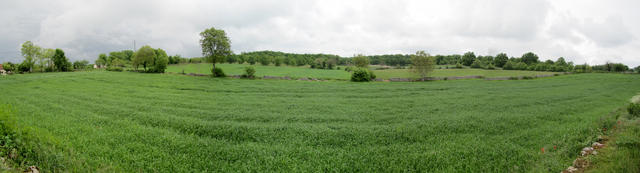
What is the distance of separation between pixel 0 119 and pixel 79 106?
6.85 metres

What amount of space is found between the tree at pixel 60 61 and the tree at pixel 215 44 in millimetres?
37631

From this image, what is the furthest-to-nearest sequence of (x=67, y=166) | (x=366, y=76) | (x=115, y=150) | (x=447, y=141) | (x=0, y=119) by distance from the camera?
(x=366, y=76)
(x=447, y=141)
(x=0, y=119)
(x=115, y=150)
(x=67, y=166)

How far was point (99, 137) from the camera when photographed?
7.54m

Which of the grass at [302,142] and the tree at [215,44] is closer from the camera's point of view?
the grass at [302,142]

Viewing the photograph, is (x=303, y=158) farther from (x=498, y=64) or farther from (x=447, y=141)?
(x=498, y=64)

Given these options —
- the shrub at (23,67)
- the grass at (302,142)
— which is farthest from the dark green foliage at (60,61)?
the grass at (302,142)

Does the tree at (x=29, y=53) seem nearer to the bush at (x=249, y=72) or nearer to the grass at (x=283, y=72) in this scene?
the grass at (x=283, y=72)

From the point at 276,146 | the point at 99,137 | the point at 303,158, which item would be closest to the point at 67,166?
the point at 99,137

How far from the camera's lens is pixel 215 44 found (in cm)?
4300

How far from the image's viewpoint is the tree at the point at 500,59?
89625 mm

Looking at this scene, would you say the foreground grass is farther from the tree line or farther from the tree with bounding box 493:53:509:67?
the tree with bounding box 493:53:509:67

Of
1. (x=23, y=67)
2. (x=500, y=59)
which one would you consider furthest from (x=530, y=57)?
(x=23, y=67)

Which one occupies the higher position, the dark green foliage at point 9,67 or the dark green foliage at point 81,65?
the dark green foliage at point 81,65

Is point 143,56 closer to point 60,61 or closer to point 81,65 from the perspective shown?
point 60,61
